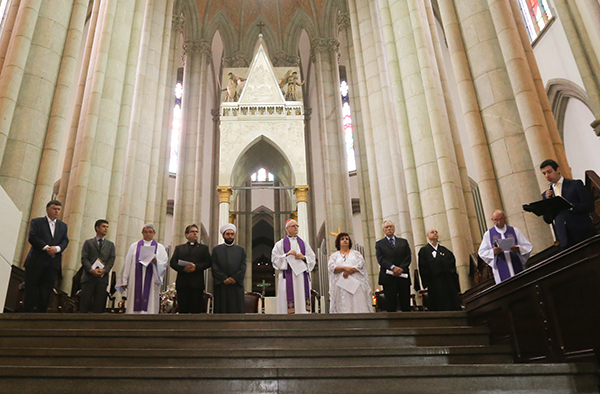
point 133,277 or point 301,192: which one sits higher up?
point 301,192

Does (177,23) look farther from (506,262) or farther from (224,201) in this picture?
(506,262)

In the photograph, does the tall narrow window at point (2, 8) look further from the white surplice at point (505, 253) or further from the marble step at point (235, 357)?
the white surplice at point (505, 253)

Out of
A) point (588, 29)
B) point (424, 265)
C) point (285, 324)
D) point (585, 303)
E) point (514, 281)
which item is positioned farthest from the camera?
point (588, 29)

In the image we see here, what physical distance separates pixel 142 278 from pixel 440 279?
12.5 ft

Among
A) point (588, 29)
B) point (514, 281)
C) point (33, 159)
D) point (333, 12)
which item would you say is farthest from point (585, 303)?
point (333, 12)

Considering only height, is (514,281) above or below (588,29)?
below

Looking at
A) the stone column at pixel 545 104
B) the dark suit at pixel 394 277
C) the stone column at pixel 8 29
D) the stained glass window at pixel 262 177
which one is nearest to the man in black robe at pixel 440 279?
the dark suit at pixel 394 277

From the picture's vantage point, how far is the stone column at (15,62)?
6371 mm

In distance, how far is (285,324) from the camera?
14.6ft

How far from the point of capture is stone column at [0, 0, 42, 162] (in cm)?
637

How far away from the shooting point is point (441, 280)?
6250 mm

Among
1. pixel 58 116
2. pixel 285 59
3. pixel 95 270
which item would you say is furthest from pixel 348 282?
pixel 285 59

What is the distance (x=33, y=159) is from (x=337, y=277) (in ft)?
14.3

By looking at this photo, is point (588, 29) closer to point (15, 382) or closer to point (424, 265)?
point (424, 265)
